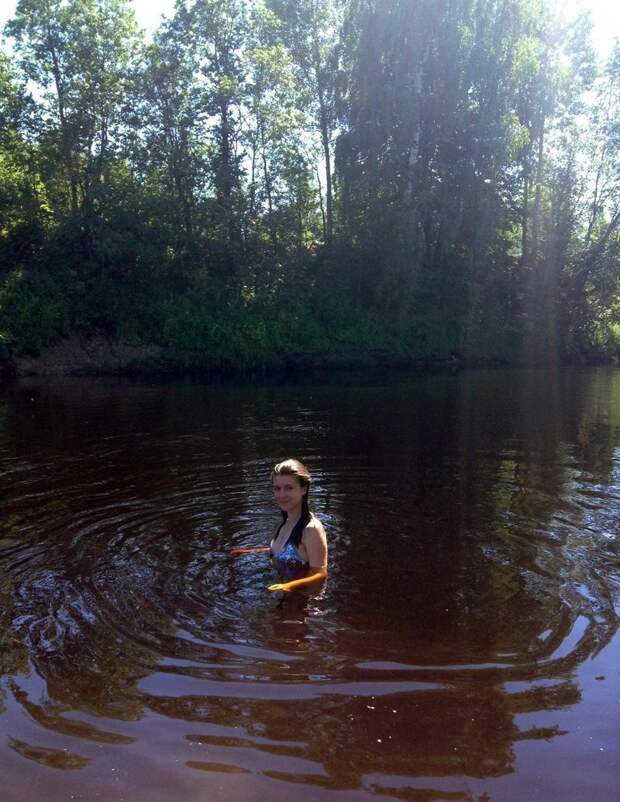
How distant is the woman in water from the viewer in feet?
21.7

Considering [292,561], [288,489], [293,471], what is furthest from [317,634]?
[293,471]

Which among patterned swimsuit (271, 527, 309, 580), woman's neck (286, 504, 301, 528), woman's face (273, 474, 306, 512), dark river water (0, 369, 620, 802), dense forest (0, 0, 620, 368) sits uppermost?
dense forest (0, 0, 620, 368)

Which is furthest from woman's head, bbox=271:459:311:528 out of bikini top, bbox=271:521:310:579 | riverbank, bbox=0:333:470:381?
riverbank, bbox=0:333:470:381

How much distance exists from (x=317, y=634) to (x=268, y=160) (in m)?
A: 35.9

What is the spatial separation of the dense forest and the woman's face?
28.8 meters

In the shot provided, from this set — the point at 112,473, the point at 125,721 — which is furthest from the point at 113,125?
the point at 125,721

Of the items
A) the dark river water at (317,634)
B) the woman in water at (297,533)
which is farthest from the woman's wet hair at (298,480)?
the dark river water at (317,634)

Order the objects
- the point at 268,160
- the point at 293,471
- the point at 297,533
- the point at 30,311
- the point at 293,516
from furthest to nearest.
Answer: the point at 268,160, the point at 30,311, the point at 293,516, the point at 297,533, the point at 293,471

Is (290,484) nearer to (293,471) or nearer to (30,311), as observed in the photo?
(293,471)

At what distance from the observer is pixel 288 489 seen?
6617 millimetres

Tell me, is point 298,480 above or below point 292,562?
above

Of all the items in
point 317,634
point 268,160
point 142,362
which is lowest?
point 317,634

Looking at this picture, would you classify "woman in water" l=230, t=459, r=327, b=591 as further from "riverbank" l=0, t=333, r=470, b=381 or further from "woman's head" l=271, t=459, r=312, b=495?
"riverbank" l=0, t=333, r=470, b=381

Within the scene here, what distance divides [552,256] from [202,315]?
21.6 metres
